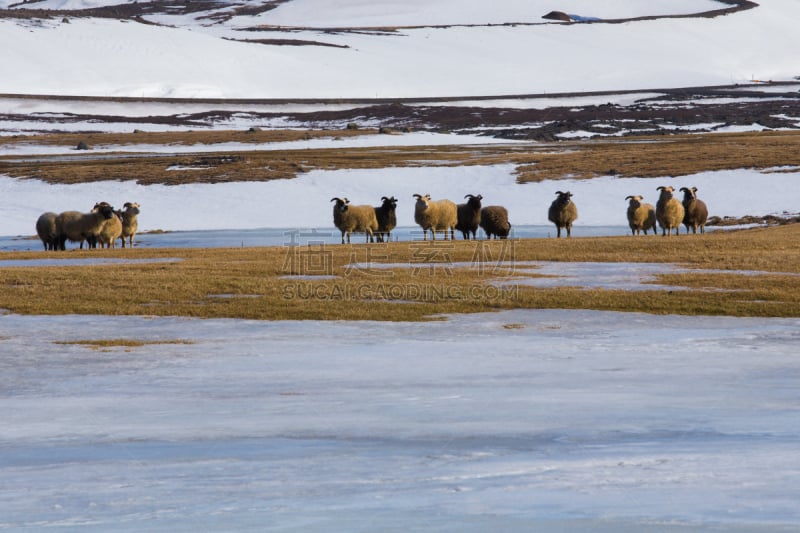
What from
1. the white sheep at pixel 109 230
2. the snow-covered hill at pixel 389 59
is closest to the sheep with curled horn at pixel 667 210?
the white sheep at pixel 109 230

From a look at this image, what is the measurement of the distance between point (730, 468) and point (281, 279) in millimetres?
17351

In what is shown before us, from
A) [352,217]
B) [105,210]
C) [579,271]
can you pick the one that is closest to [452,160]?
[352,217]

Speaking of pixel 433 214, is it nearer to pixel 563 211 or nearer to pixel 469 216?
pixel 469 216

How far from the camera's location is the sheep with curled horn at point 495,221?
41.1 metres

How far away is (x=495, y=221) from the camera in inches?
1622

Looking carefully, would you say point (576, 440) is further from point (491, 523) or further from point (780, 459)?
point (491, 523)

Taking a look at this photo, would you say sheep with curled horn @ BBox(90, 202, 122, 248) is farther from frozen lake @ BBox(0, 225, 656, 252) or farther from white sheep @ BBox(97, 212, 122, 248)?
frozen lake @ BBox(0, 225, 656, 252)

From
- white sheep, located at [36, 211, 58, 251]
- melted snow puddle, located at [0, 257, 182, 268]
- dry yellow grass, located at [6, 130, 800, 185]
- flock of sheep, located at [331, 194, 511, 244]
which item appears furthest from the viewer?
dry yellow grass, located at [6, 130, 800, 185]

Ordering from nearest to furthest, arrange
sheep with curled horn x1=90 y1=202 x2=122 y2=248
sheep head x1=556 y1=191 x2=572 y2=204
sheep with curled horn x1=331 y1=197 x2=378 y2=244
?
sheep with curled horn x1=90 y1=202 x2=122 y2=248
sheep with curled horn x1=331 y1=197 x2=378 y2=244
sheep head x1=556 y1=191 x2=572 y2=204

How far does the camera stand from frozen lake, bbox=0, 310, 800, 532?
883 centimetres

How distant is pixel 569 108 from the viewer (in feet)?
425

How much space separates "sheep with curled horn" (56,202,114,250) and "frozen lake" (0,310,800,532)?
669 inches

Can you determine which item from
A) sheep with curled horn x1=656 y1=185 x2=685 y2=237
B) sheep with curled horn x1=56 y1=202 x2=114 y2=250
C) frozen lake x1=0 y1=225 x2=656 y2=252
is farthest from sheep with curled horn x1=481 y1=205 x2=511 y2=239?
sheep with curled horn x1=56 y1=202 x2=114 y2=250

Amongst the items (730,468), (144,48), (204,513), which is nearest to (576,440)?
(730,468)
